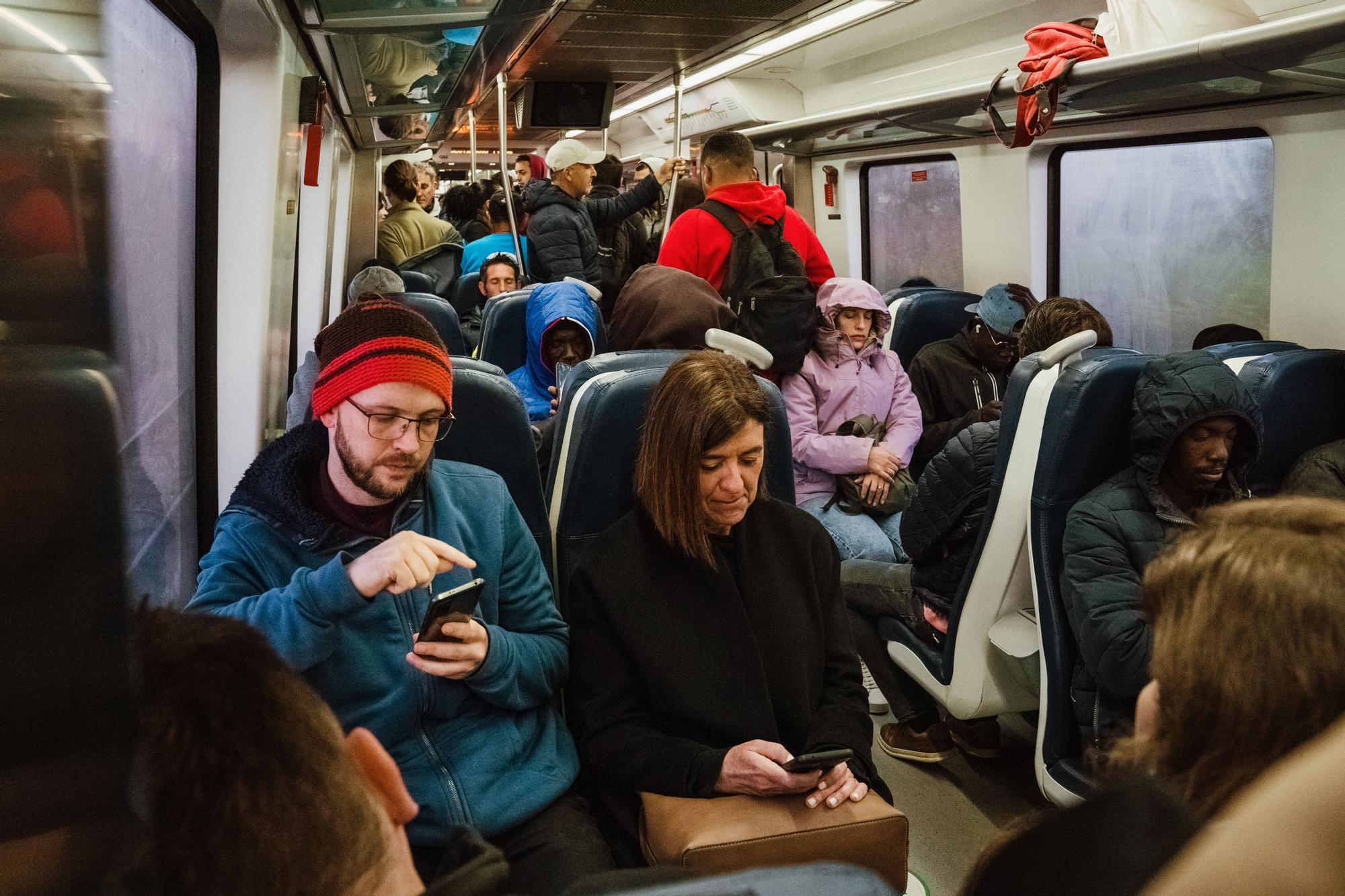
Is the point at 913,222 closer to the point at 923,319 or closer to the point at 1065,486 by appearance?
the point at 923,319

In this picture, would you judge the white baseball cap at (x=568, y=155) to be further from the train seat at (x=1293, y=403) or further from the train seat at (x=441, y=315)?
the train seat at (x=1293, y=403)

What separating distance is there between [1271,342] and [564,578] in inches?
97.5

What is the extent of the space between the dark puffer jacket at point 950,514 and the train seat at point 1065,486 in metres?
0.22

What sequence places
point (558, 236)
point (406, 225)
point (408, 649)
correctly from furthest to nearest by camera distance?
point (406, 225), point (558, 236), point (408, 649)

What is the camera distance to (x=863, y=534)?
12.1ft

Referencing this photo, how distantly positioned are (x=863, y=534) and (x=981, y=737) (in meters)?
0.75

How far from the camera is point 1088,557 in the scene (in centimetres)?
240

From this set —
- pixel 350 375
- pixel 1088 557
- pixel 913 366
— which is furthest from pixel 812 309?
pixel 350 375

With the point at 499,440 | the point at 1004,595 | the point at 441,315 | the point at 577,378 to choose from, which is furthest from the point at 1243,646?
the point at 441,315

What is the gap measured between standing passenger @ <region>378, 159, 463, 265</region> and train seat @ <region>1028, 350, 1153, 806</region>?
6273mm

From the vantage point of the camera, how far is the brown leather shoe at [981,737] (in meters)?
3.26

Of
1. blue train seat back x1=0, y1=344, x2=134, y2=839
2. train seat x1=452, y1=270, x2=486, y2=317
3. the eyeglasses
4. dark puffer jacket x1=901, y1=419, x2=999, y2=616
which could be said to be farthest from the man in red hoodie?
blue train seat back x1=0, y1=344, x2=134, y2=839

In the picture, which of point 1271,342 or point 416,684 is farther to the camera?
point 1271,342

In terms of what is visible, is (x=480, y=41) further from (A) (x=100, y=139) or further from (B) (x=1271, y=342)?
(A) (x=100, y=139)
